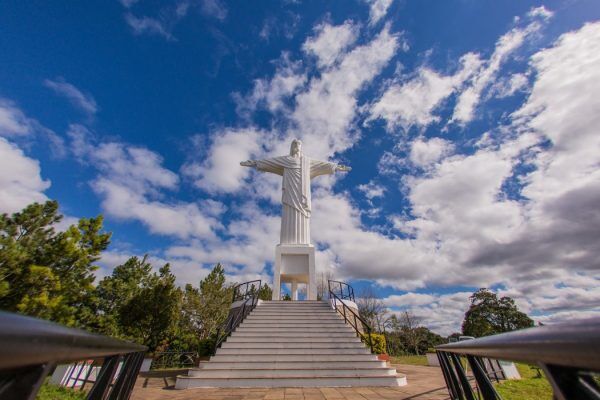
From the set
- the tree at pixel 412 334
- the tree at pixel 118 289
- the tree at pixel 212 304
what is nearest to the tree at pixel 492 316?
the tree at pixel 412 334

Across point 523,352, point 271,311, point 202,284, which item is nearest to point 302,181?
point 271,311

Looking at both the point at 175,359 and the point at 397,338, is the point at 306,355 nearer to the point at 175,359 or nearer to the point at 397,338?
the point at 175,359

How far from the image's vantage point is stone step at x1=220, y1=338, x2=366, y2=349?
687cm

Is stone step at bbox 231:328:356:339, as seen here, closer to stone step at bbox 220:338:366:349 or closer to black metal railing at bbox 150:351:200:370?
stone step at bbox 220:338:366:349

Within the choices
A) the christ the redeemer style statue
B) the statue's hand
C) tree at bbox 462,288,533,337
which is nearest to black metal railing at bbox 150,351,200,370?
the christ the redeemer style statue

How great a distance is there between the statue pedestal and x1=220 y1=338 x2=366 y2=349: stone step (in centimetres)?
355

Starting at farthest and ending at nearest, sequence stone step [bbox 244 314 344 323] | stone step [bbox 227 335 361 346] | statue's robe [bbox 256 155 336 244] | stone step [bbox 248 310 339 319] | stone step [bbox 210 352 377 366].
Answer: statue's robe [bbox 256 155 336 244]
stone step [bbox 248 310 339 319]
stone step [bbox 244 314 344 323]
stone step [bbox 227 335 361 346]
stone step [bbox 210 352 377 366]

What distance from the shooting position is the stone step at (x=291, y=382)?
5602mm

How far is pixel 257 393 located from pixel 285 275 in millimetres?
6007

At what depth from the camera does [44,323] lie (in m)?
0.59

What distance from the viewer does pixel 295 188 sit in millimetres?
12477

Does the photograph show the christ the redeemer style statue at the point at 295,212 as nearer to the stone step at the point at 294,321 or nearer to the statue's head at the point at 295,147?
the statue's head at the point at 295,147

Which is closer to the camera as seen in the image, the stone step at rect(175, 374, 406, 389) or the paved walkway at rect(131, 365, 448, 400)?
the paved walkway at rect(131, 365, 448, 400)

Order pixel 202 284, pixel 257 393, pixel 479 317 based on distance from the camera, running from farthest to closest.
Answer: pixel 479 317 → pixel 202 284 → pixel 257 393
